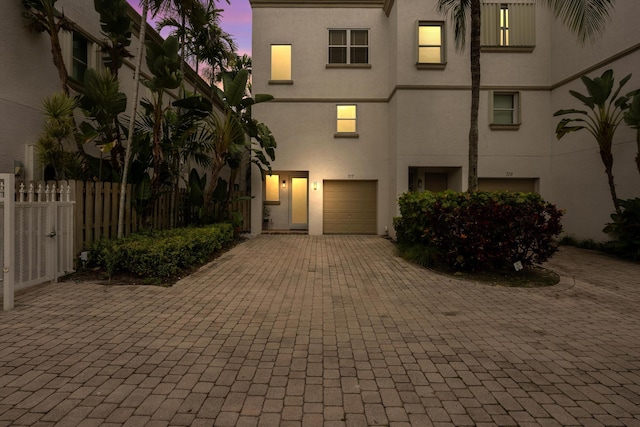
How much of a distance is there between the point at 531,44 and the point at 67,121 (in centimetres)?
1543

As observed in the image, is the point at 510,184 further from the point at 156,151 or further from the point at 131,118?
the point at 131,118

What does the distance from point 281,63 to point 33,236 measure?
40.0 feet

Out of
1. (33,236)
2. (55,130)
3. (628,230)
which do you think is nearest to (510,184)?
(628,230)

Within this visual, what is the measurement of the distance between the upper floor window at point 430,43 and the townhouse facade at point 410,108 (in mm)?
38

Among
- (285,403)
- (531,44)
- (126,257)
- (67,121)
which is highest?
(531,44)

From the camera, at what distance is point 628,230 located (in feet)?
32.5

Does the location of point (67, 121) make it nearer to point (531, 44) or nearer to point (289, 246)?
point (289, 246)

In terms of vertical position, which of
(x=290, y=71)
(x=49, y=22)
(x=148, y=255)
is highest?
(x=290, y=71)

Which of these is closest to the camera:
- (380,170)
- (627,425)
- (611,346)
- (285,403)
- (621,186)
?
(627,425)

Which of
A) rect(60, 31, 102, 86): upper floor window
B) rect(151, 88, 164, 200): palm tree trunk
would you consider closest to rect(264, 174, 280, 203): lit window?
rect(151, 88, 164, 200): palm tree trunk

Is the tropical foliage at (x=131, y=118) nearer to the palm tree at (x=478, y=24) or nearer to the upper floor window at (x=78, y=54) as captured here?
the upper floor window at (x=78, y=54)

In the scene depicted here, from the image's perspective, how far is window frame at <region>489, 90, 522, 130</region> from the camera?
14.0 m

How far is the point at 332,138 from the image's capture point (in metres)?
15.7

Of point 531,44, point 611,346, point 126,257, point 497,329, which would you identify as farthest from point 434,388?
point 531,44
